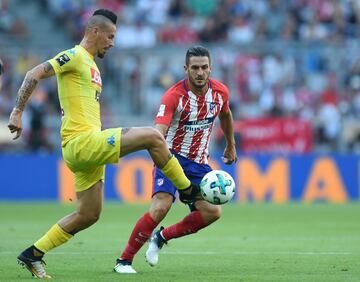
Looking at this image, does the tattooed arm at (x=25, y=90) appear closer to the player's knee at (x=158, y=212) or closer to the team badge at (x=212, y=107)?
the player's knee at (x=158, y=212)

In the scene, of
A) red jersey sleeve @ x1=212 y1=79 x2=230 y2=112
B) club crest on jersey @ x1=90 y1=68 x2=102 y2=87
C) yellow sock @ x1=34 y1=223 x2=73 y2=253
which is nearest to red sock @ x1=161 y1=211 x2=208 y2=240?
red jersey sleeve @ x1=212 y1=79 x2=230 y2=112

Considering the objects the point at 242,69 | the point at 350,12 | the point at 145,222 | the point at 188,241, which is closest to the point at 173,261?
the point at 145,222

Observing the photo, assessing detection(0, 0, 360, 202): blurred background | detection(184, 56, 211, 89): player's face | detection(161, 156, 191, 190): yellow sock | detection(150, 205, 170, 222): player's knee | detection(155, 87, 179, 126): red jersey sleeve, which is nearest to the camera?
detection(161, 156, 191, 190): yellow sock

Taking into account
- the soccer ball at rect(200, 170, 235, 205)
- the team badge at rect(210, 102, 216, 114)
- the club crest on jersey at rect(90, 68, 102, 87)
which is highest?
the club crest on jersey at rect(90, 68, 102, 87)

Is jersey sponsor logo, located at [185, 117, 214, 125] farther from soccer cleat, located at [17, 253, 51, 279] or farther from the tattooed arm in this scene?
soccer cleat, located at [17, 253, 51, 279]

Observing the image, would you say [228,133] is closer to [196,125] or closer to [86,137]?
[196,125]

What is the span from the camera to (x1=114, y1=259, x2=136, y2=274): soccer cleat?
388 inches

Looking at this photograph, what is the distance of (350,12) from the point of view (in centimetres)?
2859

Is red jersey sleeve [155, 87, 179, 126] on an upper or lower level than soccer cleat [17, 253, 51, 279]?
upper

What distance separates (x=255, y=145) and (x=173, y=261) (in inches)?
540

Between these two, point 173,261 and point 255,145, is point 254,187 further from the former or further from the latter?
point 173,261

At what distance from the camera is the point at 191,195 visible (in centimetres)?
1030

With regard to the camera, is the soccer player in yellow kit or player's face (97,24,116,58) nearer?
the soccer player in yellow kit

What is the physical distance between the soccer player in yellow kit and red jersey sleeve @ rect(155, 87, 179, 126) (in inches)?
37.0
